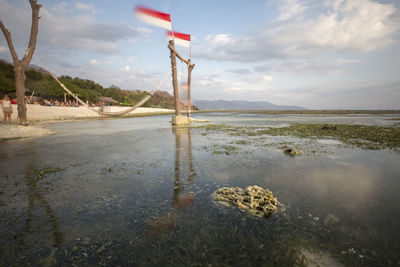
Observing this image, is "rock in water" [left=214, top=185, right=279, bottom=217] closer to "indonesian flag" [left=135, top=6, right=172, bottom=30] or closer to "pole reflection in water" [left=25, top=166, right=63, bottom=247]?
"pole reflection in water" [left=25, top=166, right=63, bottom=247]

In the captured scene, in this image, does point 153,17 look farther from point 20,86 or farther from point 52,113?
point 52,113

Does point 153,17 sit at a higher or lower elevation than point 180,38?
lower

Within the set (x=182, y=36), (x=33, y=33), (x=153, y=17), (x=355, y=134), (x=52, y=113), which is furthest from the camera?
(x=52, y=113)

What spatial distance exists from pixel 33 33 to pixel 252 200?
20.9 meters

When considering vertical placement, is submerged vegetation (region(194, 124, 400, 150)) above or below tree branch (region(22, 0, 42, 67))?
below

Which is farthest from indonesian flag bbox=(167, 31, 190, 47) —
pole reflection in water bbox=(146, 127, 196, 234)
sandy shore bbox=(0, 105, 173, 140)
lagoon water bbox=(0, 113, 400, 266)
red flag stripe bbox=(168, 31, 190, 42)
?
lagoon water bbox=(0, 113, 400, 266)

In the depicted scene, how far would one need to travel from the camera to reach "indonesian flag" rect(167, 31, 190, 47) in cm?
1947

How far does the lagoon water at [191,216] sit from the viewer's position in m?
2.65

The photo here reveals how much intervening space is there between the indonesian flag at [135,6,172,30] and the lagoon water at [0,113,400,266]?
42.8 feet

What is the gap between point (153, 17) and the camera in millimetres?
15609

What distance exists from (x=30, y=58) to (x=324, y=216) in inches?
850

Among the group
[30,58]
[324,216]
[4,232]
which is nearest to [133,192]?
[4,232]

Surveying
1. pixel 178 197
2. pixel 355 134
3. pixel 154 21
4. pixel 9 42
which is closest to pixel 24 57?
pixel 9 42

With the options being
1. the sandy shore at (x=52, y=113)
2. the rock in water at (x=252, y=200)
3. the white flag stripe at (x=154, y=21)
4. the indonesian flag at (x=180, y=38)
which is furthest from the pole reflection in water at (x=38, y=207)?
the sandy shore at (x=52, y=113)
